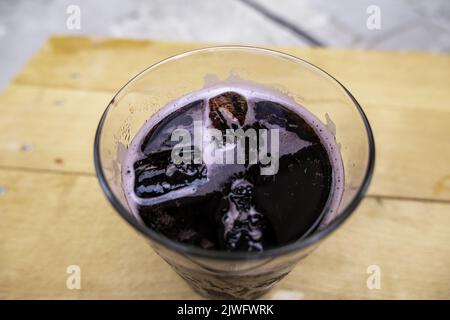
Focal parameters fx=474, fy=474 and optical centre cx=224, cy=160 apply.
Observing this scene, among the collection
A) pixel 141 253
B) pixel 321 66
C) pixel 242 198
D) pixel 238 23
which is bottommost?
pixel 141 253

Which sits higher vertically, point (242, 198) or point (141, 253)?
point (242, 198)

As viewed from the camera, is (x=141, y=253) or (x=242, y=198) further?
(x=141, y=253)

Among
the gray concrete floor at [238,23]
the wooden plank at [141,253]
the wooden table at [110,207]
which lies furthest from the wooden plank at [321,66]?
the gray concrete floor at [238,23]

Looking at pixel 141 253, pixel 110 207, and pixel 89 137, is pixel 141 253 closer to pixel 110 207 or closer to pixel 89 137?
pixel 110 207

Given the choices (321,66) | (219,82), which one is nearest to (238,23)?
(321,66)

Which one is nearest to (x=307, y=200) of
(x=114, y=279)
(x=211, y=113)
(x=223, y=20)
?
(x=211, y=113)

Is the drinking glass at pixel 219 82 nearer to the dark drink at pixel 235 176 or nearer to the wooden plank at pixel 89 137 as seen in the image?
the dark drink at pixel 235 176

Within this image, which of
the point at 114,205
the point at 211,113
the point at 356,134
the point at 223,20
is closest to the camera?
the point at 114,205

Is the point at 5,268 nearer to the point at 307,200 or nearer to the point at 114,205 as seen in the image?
the point at 114,205
